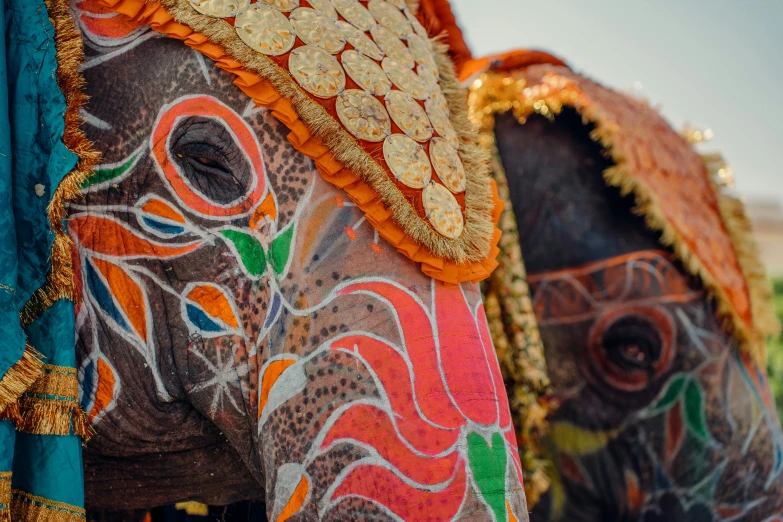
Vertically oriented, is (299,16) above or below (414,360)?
above

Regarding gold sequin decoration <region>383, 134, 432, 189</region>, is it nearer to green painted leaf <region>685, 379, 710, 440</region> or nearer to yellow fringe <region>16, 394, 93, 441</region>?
yellow fringe <region>16, 394, 93, 441</region>

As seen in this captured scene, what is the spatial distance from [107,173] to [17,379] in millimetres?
381

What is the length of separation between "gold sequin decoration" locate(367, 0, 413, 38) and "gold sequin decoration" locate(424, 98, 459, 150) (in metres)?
0.15

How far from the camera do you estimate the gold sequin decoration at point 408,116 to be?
Result: 4.40 feet

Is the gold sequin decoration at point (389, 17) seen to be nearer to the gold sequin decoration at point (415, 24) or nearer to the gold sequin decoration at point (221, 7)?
the gold sequin decoration at point (415, 24)

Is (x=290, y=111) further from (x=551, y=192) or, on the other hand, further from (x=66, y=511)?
(x=551, y=192)

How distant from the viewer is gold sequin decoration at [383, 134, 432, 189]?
130 cm

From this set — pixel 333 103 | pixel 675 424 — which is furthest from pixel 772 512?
pixel 333 103

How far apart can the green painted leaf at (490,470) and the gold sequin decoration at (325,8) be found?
0.70 metres

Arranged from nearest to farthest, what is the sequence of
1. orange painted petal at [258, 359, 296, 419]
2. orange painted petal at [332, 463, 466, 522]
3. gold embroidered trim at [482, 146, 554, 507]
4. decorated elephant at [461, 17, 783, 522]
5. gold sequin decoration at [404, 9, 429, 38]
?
1. orange painted petal at [332, 463, 466, 522]
2. orange painted petal at [258, 359, 296, 419]
3. gold sequin decoration at [404, 9, 429, 38]
4. gold embroidered trim at [482, 146, 554, 507]
5. decorated elephant at [461, 17, 783, 522]

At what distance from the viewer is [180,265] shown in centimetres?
137

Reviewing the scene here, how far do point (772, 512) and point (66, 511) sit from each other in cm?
183

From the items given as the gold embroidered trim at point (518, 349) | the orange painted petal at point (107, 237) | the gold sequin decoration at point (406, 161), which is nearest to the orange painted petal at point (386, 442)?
the gold sequin decoration at point (406, 161)

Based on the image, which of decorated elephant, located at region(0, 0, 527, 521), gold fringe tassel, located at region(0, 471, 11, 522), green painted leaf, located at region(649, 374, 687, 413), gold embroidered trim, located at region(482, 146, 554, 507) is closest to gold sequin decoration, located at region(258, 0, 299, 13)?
decorated elephant, located at region(0, 0, 527, 521)
